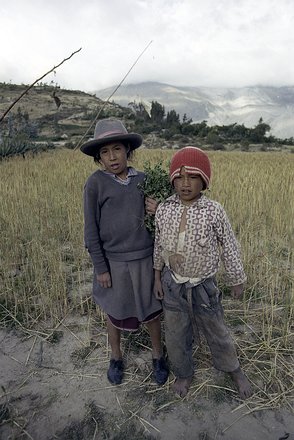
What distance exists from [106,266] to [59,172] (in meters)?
5.09

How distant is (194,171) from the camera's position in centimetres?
132

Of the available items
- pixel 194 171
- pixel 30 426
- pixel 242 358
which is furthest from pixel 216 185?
pixel 30 426

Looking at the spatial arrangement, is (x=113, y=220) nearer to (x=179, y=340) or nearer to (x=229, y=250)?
(x=229, y=250)

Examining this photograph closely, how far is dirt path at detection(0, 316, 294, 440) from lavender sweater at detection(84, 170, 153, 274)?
64cm

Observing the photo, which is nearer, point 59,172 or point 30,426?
point 30,426

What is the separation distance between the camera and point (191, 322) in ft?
5.19

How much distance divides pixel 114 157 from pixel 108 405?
1198 mm

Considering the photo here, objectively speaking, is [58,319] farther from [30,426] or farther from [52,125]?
[52,125]

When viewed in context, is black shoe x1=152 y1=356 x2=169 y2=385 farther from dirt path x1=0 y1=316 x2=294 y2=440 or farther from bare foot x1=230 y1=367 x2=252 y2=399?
bare foot x1=230 y1=367 x2=252 y2=399

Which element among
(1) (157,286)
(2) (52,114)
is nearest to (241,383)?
(1) (157,286)

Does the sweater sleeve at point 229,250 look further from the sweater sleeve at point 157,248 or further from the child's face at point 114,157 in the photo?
the child's face at point 114,157

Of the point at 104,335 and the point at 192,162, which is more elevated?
the point at 192,162

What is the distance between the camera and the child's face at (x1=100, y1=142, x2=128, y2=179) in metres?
1.51

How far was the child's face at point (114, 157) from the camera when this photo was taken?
1506 millimetres
